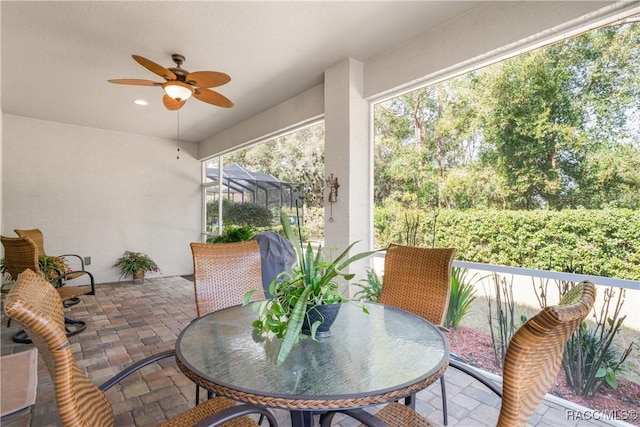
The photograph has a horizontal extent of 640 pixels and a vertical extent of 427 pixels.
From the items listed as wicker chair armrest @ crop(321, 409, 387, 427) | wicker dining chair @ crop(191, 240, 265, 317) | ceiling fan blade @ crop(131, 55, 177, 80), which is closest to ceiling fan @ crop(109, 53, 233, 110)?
ceiling fan blade @ crop(131, 55, 177, 80)

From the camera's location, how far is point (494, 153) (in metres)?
2.45

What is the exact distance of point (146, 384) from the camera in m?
2.30

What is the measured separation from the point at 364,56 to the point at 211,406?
3.14 meters

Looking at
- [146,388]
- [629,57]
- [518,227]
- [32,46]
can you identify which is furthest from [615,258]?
[32,46]

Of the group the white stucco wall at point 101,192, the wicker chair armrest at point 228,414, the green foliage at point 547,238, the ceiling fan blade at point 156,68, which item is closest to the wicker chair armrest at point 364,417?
the wicker chair armrest at point 228,414

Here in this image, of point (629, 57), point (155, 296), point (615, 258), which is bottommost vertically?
point (155, 296)

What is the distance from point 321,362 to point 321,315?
19 cm

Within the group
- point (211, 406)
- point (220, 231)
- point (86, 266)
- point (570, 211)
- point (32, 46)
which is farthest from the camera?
point (220, 231)

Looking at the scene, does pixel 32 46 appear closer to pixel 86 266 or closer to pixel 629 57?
pixel 86 266

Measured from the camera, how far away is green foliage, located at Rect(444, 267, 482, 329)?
2613 mm

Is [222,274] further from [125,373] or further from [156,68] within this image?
[156,68]

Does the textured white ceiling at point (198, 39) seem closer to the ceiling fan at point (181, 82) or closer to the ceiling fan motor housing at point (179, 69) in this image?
the ceiling fan motor housing at point (179, 69)

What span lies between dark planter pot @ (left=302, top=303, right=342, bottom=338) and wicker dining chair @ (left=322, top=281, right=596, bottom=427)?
0.62m

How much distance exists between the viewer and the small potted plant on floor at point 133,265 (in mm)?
5762
